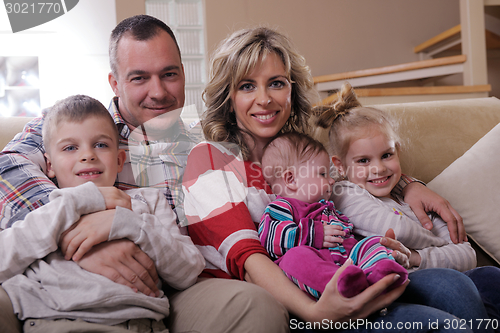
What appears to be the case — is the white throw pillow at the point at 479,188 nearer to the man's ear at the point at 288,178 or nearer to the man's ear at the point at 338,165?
the man's ear at the point at 338,165

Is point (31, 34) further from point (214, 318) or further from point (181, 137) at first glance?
point (214, 318)

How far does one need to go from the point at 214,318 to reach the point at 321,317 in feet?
0.75

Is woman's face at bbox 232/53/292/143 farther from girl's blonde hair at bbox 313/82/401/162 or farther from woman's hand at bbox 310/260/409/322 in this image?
woman's hand at bbox 310/260/409/322

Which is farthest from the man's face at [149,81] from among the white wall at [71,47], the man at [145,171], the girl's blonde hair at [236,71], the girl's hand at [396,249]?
the white wall at [71,47]

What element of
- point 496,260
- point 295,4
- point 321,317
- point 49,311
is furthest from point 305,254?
point 295,4

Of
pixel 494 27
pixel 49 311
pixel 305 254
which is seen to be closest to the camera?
pixel 49 311

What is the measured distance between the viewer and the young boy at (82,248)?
790 mm

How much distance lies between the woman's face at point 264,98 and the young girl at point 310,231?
0.08 m

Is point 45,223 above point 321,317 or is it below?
above

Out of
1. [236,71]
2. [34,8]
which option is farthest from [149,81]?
[34,8]

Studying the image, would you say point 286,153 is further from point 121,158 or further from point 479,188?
point 479,188

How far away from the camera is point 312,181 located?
1.09 meters

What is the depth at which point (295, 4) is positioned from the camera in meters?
4.27

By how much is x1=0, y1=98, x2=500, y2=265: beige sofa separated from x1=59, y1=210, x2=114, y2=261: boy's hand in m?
0.71
